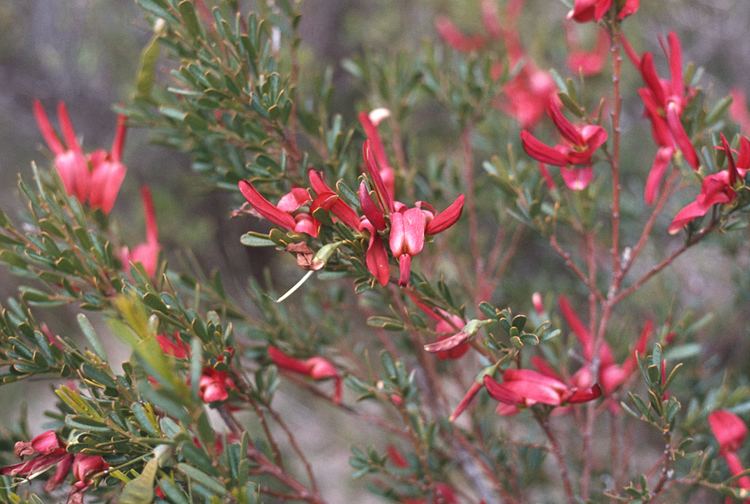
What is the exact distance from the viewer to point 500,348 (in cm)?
64

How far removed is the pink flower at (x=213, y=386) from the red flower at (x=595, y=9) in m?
0.50

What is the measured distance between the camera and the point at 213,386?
67cm

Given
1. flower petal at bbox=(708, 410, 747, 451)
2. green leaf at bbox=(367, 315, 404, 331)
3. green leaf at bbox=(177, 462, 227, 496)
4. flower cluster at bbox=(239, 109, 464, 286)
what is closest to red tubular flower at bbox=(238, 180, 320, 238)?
flower cluster at bbox=(239, 109, 464, 286)

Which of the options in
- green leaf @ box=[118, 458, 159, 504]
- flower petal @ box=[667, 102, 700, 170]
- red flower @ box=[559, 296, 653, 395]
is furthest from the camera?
red flower @ box=[559, 296, 653, 395]

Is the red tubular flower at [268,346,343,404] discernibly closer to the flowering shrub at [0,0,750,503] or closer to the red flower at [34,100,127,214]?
the flowering shrub at [0,0,750,503]

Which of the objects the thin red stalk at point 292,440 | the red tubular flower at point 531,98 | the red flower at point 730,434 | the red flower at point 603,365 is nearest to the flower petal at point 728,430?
the red flower at point 730,434

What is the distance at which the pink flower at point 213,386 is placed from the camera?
0.66 metres

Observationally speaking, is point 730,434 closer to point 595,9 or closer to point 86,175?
point 595,9

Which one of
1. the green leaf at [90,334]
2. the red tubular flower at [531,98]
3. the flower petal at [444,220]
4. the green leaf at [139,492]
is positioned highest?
the flower petal at [444,220]

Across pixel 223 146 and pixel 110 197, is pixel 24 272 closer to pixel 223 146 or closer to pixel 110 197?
pixel 110 197

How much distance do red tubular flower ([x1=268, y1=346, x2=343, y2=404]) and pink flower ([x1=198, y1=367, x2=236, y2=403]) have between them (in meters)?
0.13

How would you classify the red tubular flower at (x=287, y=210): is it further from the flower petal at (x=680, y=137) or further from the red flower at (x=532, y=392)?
the flower petal at (x=680, y=137)

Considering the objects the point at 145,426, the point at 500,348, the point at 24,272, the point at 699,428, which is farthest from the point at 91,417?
the point at 699,428

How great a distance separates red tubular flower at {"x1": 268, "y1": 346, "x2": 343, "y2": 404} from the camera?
2.72 feet
